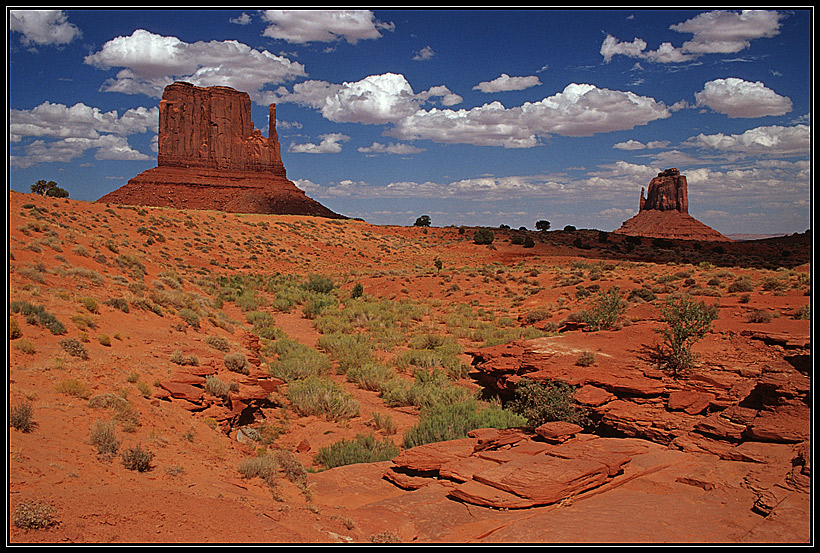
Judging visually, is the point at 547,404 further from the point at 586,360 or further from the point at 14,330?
the point at 14,330

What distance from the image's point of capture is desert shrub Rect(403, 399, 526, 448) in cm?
897

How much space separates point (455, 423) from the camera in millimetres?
9328

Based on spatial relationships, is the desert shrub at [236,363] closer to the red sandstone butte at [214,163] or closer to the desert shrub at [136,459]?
the desert shrub at [136,459]

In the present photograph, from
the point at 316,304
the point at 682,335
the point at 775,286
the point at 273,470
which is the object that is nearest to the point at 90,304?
the point at 273,470

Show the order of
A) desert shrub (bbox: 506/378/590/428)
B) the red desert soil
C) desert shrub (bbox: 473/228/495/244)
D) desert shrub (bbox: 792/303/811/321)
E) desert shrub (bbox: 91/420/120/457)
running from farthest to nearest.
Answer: desert shrub (bbox: 473/228/495/244), desert shrub (bbox: 792/303/811/321), desert shrub (bbox: 506/378/590/428), desert shrub (bbox: 91/420/120/457), the red desert soil

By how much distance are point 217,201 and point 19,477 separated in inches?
3506

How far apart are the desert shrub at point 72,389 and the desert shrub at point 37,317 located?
2692 millimetres

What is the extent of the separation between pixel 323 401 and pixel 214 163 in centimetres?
10121

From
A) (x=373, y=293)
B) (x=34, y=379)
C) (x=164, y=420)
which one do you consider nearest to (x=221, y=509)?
(x=164, y=420)

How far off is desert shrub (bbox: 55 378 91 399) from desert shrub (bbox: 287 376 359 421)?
4317mm

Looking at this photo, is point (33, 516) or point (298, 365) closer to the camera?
point (33, 516)

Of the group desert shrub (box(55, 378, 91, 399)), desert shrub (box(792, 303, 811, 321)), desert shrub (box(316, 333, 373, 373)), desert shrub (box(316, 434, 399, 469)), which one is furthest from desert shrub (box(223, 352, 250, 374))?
desert shrub (box(792, 303, 811, 321))

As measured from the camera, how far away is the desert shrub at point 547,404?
859cm

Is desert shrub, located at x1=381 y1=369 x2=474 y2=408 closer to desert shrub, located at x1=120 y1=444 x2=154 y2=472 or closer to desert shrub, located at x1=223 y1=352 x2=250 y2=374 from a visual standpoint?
desert shrub, located at x1=223 y1=352 x2=250 y2=374
